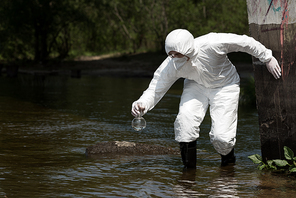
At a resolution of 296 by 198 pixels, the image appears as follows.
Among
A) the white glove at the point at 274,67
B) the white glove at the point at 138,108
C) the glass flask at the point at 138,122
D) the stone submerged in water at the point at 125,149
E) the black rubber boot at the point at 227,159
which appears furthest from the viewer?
the stone submerged in water at the point at 125,149

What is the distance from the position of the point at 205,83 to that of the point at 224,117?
459 millimetres

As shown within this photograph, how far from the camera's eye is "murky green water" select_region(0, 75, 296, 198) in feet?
14.6

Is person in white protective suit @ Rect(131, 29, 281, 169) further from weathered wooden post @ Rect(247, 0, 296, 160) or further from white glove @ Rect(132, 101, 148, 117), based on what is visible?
weathered wooden post @ Rect(247, 0, 296, 160)

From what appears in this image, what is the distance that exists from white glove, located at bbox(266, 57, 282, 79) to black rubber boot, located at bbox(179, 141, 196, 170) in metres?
1.22

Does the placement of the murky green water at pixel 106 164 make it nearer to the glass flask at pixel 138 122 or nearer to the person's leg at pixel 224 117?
the person's leg at pixel 224 117

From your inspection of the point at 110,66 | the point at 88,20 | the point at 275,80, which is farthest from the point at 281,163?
the point at 88,20

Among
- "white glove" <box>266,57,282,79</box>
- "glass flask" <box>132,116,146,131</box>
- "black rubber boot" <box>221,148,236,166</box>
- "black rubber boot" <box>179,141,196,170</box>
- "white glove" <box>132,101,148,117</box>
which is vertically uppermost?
"white glove" <box>266,57,282,79</box>

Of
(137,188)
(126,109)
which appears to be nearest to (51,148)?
(137,188)

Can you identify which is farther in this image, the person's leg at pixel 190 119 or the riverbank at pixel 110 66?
the riverbank at pixel 110 66

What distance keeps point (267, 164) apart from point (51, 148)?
9.75 ft

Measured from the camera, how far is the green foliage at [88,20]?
92.0ft

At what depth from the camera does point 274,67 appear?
15.9ft

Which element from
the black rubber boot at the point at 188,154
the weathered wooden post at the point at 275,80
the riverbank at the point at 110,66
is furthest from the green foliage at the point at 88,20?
the weathered wooden post at the point at 275,80

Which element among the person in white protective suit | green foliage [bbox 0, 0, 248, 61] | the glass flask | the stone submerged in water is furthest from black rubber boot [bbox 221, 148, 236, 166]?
green foliage [bbox 0, 0, 248, 61]
